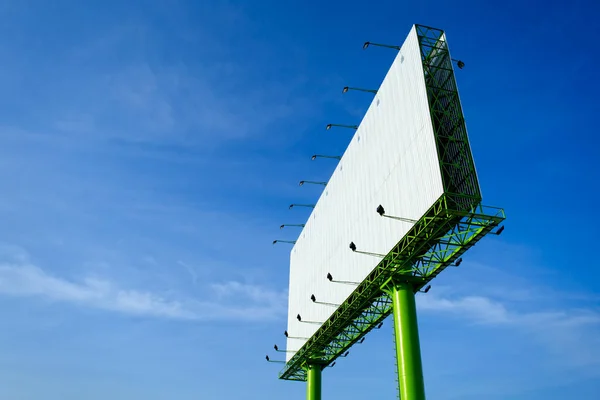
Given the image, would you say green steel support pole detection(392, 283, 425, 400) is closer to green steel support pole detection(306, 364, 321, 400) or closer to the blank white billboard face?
the blank white billboard face

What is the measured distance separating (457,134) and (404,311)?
11.4 meters

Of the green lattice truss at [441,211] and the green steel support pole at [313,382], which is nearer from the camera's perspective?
the green lattice truss at [441,211]

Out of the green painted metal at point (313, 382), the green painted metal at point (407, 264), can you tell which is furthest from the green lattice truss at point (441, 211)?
the green painted metal at point (313, 382)

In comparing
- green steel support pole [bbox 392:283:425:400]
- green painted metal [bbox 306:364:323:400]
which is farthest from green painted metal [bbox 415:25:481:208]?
green painted metal [bbox 306:364:323:400]

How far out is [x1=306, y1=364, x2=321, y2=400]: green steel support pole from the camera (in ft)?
158

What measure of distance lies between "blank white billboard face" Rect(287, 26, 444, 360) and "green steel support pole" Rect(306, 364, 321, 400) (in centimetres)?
294

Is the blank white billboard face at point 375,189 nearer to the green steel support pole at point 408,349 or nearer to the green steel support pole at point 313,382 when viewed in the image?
the green steel support pole at point 313,382

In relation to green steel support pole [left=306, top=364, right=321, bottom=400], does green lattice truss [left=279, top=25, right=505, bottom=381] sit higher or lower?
higher

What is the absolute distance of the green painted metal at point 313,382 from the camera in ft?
158

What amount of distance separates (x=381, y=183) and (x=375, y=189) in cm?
105

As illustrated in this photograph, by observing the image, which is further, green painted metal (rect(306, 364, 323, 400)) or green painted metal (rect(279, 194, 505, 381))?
green painted metal (rect(306, 364, 323, 400))

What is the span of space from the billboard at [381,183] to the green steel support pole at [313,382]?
2.69 metres

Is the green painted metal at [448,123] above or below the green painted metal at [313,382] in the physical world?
above

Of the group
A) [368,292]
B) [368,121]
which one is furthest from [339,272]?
[368,121]
